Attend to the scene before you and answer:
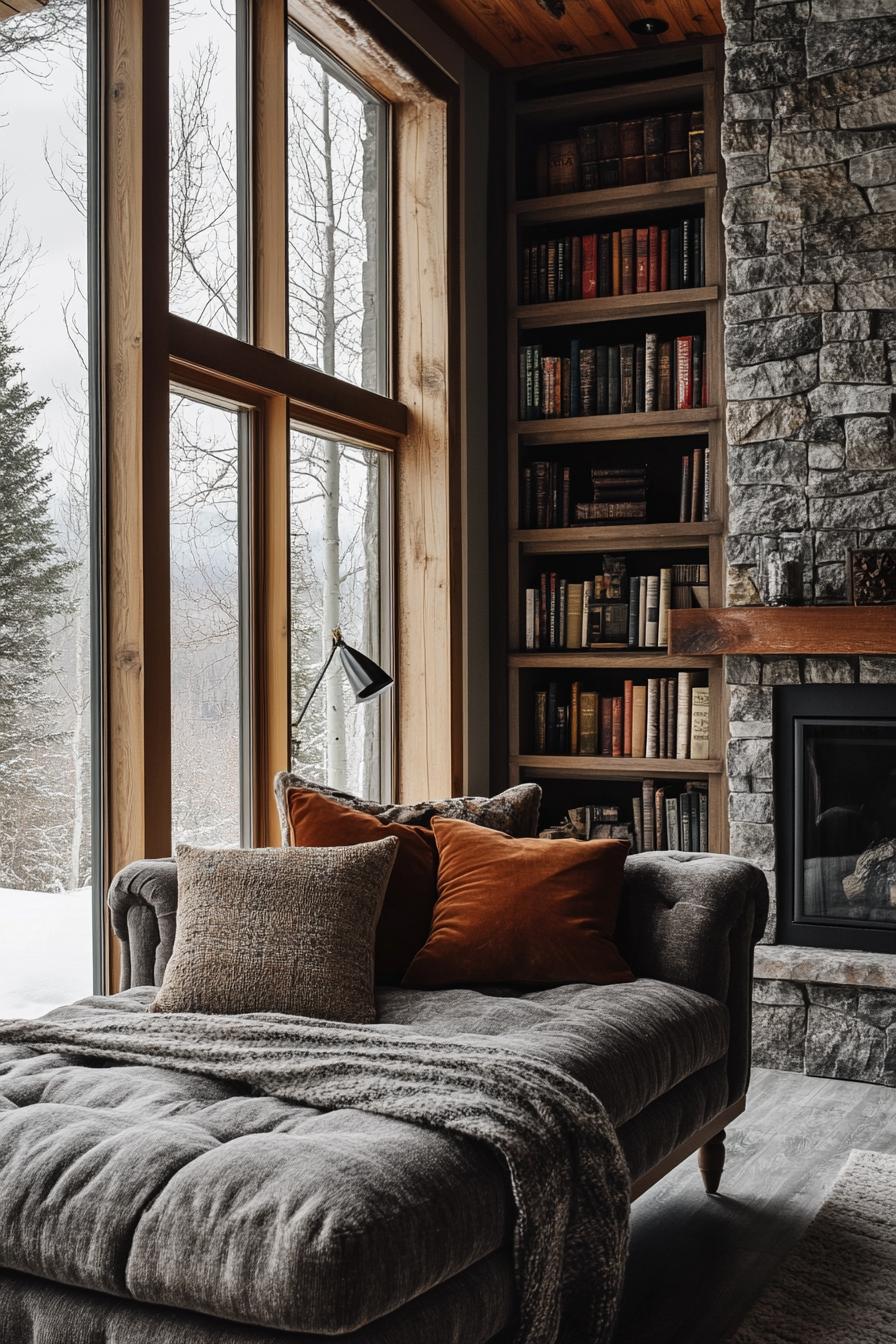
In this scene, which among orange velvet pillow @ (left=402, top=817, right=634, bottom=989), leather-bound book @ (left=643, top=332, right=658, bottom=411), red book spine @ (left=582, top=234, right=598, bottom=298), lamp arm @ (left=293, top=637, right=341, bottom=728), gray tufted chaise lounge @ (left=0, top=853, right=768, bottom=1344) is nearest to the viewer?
gray tufted chaise lounge @ (left=0, top=853, right=768, bottom=1344)

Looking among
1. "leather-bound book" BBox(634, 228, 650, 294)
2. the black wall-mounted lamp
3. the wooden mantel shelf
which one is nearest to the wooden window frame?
the black wall-mounted lamp

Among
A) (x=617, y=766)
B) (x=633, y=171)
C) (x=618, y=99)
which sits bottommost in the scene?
(x=617, y=766)

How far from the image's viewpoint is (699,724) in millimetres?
4734

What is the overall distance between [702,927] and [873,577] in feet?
5.14

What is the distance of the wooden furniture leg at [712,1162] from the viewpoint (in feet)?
9.86

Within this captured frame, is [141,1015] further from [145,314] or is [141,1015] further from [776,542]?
[776,542]

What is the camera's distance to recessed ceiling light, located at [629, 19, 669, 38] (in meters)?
4.61

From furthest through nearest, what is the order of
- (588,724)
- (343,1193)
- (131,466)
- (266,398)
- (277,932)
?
(588,724) < (266,398) < (131,466) < (277,932) < (343,1193)

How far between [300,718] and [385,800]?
918mm

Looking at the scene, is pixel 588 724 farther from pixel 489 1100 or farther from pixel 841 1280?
pixel 489 1100

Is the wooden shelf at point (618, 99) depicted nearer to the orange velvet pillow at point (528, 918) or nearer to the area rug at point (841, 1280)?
the orange velvet pillow at point (528, 918)

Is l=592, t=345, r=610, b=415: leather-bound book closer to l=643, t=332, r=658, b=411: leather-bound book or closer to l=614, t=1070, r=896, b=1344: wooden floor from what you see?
l=643, t=332, r=658, b=411: leather-bound book

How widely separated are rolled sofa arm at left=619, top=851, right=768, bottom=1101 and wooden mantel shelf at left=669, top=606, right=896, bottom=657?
1179mm

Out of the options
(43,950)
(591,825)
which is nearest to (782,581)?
(591,825)
